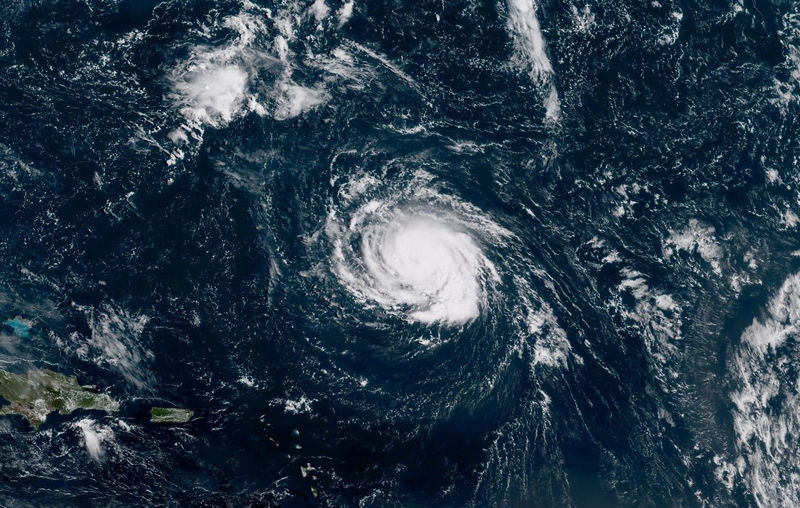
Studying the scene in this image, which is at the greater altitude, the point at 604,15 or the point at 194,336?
the point at 604,15

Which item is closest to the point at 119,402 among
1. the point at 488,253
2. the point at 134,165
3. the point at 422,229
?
the point at 134,165

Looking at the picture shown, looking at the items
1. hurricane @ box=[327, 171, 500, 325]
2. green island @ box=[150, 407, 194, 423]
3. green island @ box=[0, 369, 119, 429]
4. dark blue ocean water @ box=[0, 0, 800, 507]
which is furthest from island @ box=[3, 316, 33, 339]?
hurricane @ box=[327, 171, 500, 325]

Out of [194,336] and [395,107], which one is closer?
[194,336]

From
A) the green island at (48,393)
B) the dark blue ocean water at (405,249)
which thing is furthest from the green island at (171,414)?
the green island at (48,393)

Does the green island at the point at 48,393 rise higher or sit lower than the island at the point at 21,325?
lower

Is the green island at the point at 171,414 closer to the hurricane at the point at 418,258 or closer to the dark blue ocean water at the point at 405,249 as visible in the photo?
the dark blue ocean water at the point at 405,249

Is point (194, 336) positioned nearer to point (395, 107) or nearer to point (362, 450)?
Answer: point (362, 450)
